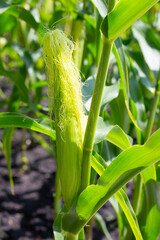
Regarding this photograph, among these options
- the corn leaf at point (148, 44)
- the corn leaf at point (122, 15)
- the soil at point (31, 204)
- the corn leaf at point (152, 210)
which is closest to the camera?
the corn leaf at point (122, 15)

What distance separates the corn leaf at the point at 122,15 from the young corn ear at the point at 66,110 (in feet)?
0.24

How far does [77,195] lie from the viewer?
1.34 feet

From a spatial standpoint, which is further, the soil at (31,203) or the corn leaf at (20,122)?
the soil at (31,203)

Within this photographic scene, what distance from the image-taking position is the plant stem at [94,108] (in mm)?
340

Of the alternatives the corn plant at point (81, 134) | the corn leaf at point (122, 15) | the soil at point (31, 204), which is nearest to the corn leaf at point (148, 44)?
the corn plant at point (81, 134)

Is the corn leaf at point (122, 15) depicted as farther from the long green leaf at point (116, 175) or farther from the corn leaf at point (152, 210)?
the corn leaf at point (152, 210)

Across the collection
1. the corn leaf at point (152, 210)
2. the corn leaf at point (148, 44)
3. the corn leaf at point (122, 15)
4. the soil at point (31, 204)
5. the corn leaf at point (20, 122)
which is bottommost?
the soil at point (31, 204)

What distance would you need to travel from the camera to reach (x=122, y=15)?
1.07 feet

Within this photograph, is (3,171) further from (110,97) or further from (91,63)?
(110,97)

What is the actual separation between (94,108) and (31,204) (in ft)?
3.30

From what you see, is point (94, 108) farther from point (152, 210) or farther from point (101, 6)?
point (152, 210)

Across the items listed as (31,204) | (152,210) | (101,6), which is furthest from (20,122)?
(31,204)

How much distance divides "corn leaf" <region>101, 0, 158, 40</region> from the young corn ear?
74 millimetres

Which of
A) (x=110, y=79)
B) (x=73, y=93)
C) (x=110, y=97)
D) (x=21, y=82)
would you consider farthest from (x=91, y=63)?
(x=73, y=93)
